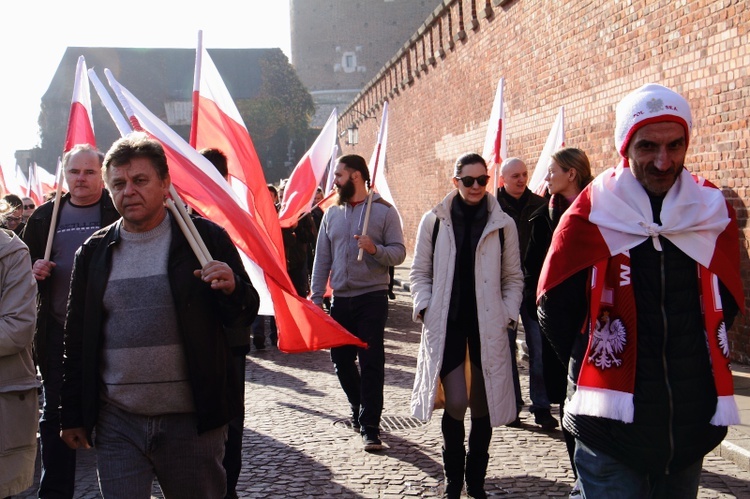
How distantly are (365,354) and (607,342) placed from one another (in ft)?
11.6

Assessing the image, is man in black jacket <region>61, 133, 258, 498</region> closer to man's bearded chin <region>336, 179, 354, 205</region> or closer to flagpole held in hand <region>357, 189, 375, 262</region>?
flagpole held in hand <region>357, 189, 375, 262</region>

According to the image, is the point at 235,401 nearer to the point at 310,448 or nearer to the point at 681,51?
the point at 310,448

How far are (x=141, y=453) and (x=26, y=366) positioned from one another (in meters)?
0.79

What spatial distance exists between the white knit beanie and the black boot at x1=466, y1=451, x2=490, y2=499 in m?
2.39

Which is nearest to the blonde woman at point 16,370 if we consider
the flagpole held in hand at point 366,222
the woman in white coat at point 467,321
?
the woman in white coat at point 467,321

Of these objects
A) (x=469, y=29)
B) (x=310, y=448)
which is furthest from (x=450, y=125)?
(x=310, y=448)

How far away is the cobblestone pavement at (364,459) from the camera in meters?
5.27

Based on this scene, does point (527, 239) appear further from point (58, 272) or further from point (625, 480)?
point (625, 480)

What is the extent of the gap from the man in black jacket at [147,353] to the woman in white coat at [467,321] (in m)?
1.72

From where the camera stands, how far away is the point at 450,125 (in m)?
21.0

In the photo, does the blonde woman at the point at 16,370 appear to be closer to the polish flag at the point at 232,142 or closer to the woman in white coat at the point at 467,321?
the woman in white coat at the point at 467,321

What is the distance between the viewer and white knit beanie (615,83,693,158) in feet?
9.43

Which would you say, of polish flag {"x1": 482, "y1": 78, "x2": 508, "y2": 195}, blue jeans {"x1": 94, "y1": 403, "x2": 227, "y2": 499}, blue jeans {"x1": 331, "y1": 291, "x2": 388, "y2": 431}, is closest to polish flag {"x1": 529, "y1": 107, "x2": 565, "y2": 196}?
polish flag {"x1": 482, "y1": 78, "x2": 508, "y2": 195}

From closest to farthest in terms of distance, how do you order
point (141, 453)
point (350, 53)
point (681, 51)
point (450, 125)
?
point (141, 453)
point (681, 51)
point (450, 125)
point (350, 53)
